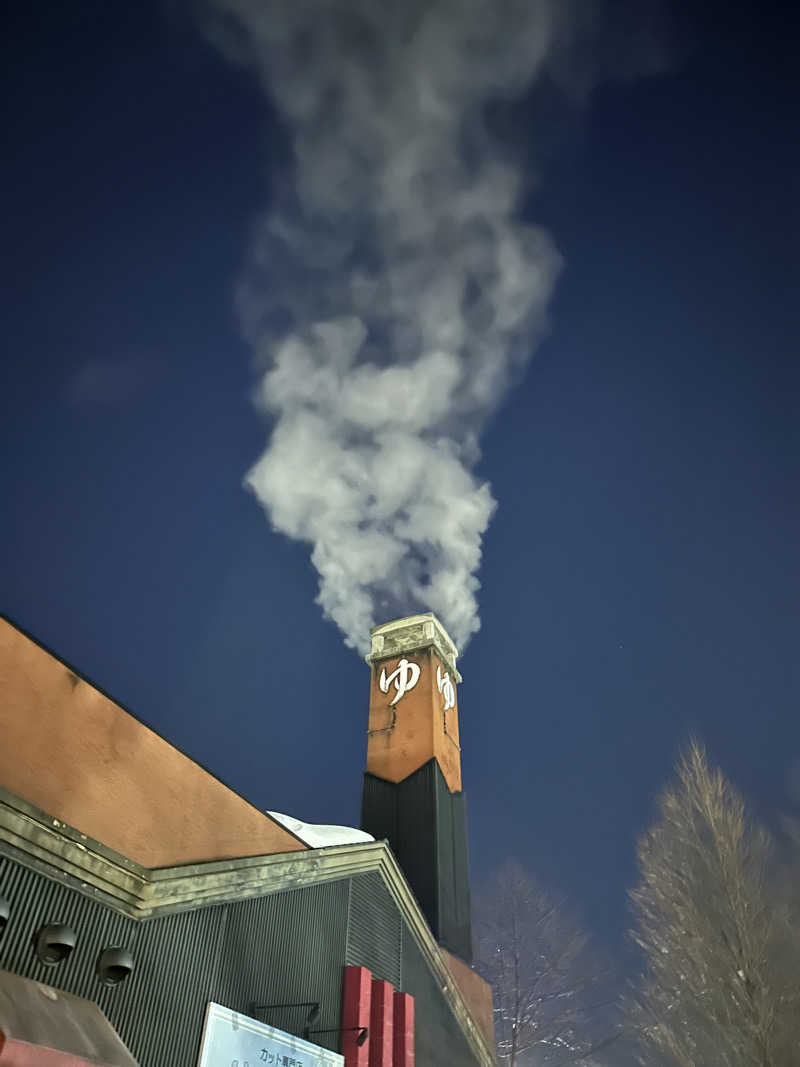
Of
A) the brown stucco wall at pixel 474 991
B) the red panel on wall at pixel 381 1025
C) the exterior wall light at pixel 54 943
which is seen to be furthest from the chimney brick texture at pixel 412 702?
the exterior wall light at pixel 54 943

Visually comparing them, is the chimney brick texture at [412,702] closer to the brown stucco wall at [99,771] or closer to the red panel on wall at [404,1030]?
the red panel on wall at [404,1030]

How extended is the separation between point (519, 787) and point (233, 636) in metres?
50.0

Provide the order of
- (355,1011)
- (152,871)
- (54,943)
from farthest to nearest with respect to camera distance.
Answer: (355,1011), (152,871), (54,943)

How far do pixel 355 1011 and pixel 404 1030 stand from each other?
1940 millimetres

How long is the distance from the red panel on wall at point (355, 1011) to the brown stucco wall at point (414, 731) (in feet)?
28.7

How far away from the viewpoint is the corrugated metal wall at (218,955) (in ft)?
28.2

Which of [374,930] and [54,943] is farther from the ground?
[374,930]

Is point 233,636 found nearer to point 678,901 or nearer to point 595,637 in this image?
point 595,637

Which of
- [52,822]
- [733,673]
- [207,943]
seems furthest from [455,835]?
[733,673]

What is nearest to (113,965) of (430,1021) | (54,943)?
(54,943)

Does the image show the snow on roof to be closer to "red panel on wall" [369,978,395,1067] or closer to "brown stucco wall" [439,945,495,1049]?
"red panel on wall" [369,978,395,1067]

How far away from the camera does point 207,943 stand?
36.0 ft

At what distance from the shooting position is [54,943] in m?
8.09

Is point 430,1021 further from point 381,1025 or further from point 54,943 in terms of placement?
point 54,943
